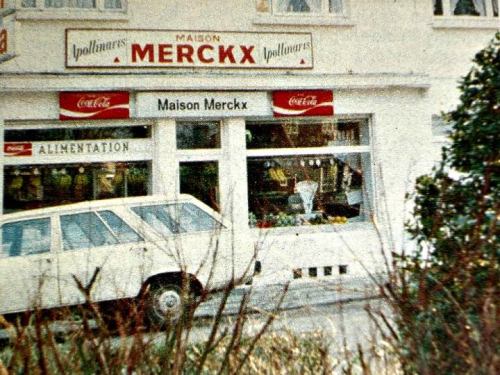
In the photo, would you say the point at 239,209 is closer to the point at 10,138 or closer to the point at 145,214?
the point at 145,214

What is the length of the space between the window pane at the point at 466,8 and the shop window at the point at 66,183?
7320 mm

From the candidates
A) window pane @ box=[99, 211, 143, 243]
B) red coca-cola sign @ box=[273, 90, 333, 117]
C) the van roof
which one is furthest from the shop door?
red coca-cola sign @ box=[273, 90, 333, 117]

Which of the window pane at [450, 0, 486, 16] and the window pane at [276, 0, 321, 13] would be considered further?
the window pane at [450, 0, 486, 16]

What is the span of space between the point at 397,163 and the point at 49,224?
6.73 metres

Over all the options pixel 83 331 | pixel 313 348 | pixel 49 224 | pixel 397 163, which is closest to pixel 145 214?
pixel 49 224

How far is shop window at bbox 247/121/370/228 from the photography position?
10.2 m

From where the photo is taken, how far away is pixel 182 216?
6.87 metres

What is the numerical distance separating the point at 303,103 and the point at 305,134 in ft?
1.98

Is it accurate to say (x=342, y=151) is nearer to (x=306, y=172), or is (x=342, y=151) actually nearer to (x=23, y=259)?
(x=306, y=172)

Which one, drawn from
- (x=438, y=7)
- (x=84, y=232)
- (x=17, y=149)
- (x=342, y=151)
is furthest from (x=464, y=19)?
(x=17, y=149)

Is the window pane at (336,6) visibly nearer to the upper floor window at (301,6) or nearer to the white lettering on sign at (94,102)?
the upper floor window at (301,6)

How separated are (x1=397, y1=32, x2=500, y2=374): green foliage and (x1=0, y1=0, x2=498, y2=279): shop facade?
5.65 meters

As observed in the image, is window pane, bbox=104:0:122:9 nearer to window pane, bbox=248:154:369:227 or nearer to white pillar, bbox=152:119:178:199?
white pillar, bbox=152:119:178:199

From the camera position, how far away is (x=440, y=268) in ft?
9.06
